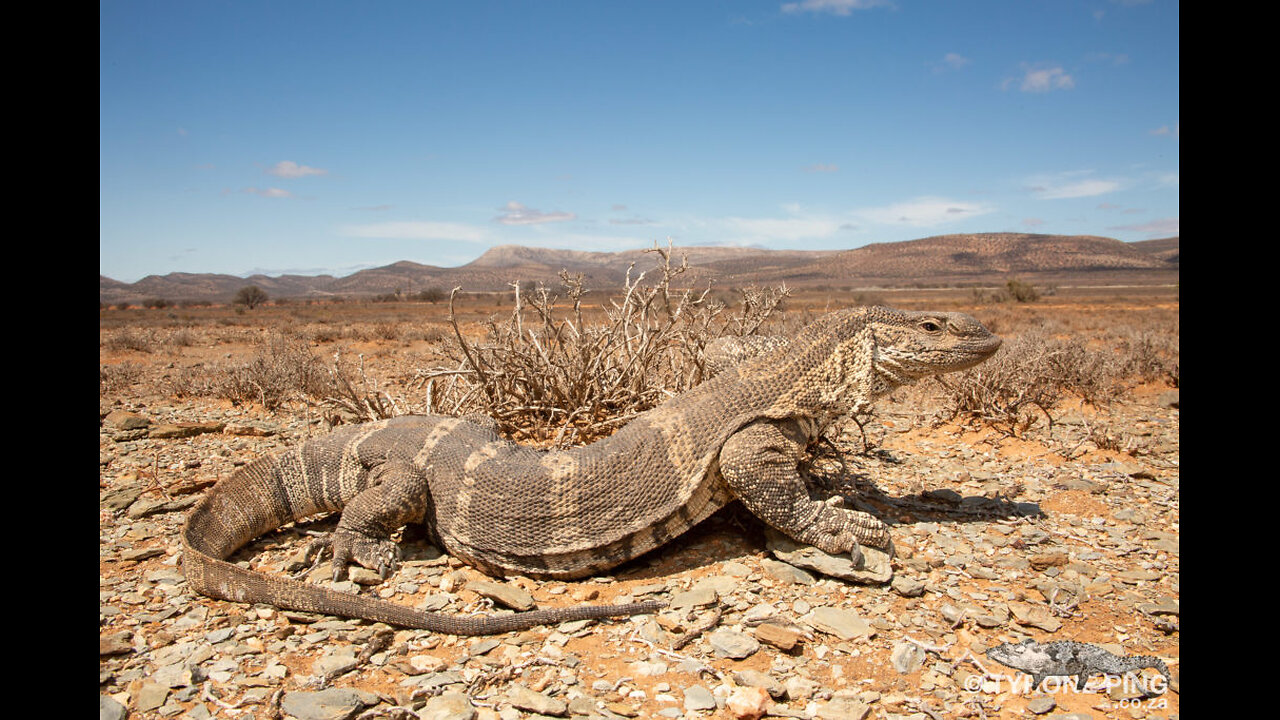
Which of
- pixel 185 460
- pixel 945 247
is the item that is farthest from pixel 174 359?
pixel 945 247

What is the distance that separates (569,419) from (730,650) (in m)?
2.40

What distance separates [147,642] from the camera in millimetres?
3326

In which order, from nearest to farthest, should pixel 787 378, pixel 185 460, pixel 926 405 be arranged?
pixel 787 378 < pixel 185 460 < pixel 926 405

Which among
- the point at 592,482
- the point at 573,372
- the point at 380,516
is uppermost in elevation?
the point at 573,372

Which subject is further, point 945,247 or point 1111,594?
point 945,247

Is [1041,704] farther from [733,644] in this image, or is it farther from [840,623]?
[733,644]

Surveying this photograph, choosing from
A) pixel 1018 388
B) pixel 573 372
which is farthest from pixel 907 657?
pixel 1018 388

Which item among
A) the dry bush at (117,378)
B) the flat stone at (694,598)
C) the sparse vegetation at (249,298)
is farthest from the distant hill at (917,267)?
the flat stone at (694,598)

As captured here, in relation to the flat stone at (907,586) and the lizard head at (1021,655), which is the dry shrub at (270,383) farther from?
the lizard head at (1021,655)

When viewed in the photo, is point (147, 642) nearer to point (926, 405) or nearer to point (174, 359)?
point (926, 405)

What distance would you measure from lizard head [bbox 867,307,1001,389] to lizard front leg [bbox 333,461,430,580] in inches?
114

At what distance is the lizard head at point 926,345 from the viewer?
13.3 feet

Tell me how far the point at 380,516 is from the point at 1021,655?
3.48 m

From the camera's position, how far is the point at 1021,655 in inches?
124
